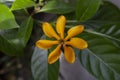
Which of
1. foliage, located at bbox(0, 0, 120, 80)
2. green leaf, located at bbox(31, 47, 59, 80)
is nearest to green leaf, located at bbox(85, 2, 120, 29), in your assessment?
foliage, located at bbox(0, 0, 120, 80)

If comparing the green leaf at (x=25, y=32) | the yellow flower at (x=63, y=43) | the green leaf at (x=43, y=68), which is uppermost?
the yellow flower at (x=63, y=43)

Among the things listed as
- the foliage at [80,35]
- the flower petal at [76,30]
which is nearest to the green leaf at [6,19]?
the foliage at [80,35]

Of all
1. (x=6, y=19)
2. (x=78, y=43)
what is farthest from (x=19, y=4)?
(x=78, y=43)

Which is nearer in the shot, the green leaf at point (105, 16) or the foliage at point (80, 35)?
the foliage at point (80, 35)

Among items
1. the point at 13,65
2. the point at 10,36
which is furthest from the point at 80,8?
the point at 13,65

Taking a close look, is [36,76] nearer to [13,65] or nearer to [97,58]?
[97,58]

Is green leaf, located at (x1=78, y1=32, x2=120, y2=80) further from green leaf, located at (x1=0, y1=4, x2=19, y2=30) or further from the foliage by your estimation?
green leaf, located at (x1=0, y1=4, x2=19, y2=30)

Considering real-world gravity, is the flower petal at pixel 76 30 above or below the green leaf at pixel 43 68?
above

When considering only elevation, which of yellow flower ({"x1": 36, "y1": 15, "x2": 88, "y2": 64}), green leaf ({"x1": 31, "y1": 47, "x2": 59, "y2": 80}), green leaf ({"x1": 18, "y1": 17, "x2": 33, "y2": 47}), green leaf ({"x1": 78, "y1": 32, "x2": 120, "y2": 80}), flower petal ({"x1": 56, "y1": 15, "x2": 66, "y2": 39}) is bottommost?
green leaf ({"x1": 31, "y1": 47, "x2": 59, "y2": 80})

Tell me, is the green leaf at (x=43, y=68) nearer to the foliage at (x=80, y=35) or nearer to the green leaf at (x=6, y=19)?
the foliage at (x=80, y=35)
